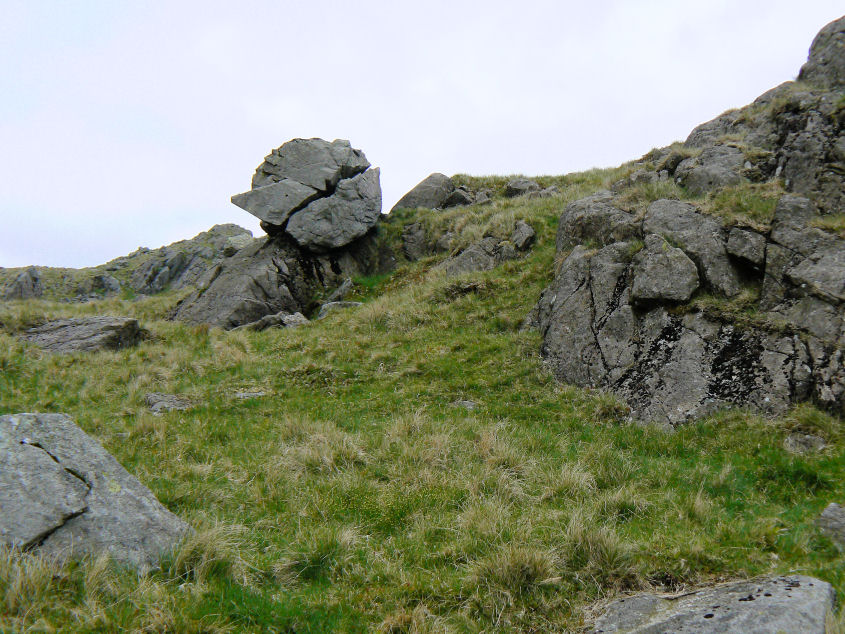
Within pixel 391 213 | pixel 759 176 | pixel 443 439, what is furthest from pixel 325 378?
pixel 391 213

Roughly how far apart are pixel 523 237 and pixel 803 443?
1586cm

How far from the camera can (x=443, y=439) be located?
9.38 meters

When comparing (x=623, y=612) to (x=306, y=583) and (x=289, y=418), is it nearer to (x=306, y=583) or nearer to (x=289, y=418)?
(x=306, y=583)

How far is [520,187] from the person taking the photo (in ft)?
110

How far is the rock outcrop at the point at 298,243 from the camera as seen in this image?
26562 millimetres

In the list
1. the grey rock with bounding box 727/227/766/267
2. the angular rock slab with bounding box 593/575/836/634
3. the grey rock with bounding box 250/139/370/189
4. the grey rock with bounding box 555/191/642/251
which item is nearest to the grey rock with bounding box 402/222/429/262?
the grey rock with bounding box 250/139/370/189

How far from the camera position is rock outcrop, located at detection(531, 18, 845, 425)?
10086mm

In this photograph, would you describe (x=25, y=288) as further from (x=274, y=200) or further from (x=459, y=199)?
(x=459, y=199)

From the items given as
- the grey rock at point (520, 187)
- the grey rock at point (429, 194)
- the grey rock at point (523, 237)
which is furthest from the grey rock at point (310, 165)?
the grey rock at point (523, 237)

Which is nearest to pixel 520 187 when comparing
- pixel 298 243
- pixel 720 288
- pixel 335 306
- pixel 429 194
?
pixel 429 194

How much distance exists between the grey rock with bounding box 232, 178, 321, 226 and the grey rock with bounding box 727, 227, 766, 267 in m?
21.9

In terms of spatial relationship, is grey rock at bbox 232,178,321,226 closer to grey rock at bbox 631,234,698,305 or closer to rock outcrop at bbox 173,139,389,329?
Result: rock outcrop at bbox 173,139,389,329

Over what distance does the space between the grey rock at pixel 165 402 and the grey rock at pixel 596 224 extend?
43.9 ft

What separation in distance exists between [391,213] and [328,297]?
9.21m
